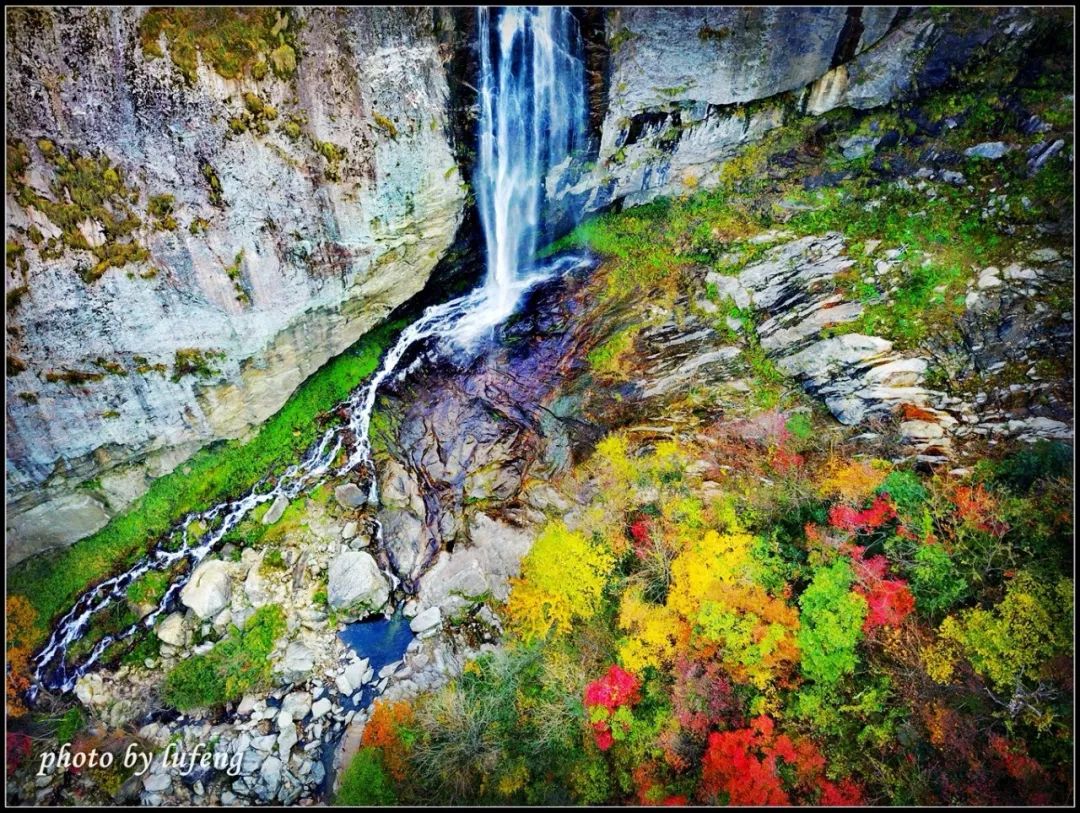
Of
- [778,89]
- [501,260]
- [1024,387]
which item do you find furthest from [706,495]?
[778,89]

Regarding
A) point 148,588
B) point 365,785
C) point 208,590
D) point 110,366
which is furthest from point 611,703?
point 110,366

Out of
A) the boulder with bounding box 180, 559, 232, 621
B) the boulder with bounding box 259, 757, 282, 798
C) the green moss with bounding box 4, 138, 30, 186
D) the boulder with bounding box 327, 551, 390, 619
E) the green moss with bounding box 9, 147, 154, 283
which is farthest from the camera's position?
the boulder with bounding box 327, 551, 390, 619

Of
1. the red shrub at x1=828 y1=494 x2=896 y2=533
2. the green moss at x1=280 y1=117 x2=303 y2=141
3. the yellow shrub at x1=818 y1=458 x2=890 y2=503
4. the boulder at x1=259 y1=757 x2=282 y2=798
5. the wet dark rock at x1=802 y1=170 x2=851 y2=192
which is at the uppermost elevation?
the green moss at x1=280 y1=117 x2=303 y2=141

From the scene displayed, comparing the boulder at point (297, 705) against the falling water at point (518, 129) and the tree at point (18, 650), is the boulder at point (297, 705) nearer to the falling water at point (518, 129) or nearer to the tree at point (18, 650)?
the tree at point (18, 650)

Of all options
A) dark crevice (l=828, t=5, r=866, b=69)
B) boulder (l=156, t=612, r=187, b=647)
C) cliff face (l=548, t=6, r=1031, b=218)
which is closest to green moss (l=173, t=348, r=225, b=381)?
boulder (l=156, t=612, r=187, b=647)

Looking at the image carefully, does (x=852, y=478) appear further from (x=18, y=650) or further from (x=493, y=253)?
(x=18, y=650)

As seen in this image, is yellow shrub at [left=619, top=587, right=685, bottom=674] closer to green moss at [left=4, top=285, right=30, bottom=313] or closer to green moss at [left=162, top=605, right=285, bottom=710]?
green moss at [left=162, top=605, right=285, bottom=710]

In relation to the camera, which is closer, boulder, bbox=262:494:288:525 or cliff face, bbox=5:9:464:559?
cliff face, bbox=5:9:464:559
